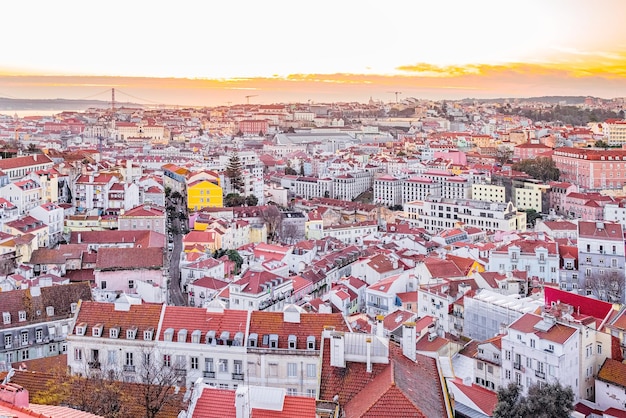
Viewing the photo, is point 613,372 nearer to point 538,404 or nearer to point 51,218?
point 538,404

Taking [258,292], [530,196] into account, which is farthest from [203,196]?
[530,196]

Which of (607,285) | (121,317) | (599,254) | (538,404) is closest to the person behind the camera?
(538,404)

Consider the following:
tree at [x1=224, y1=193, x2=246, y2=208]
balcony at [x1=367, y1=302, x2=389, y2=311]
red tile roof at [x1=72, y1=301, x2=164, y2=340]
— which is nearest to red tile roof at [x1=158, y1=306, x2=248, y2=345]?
red tile roof at [x1=72, y1=301, x2=164, y2=340]

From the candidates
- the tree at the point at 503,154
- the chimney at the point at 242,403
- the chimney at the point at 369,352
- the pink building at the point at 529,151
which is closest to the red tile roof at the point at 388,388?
the chimney at the point at 369,352

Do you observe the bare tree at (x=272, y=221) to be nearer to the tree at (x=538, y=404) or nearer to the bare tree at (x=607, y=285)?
the bare tree at (x=607, y=285)

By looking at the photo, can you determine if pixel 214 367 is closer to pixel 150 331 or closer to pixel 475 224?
pixel 150 331

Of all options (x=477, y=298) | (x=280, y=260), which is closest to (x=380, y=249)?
(x=280, y=260)

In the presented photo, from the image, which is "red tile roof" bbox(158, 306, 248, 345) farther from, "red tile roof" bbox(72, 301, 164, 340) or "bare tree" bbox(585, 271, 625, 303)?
"bare tree" bbox(585, 271, 625, 303)
